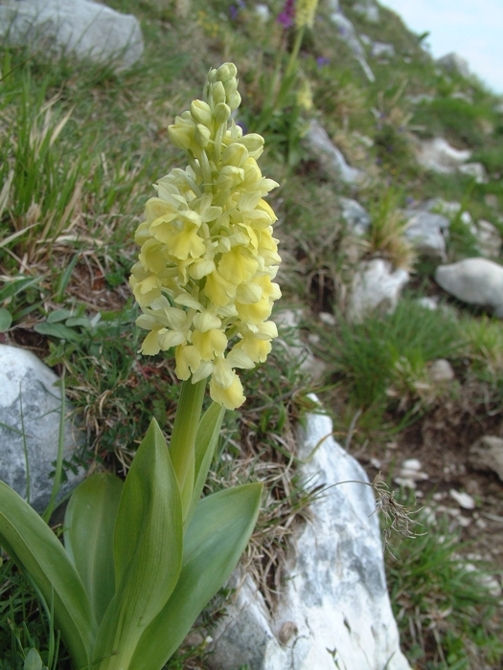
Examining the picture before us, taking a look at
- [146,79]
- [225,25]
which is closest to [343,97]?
[225,25]

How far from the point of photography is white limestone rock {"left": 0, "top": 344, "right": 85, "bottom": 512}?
73.5 inches

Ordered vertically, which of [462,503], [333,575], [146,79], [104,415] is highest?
[146,79]

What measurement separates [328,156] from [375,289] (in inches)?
63.0

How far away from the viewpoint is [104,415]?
2.11 metres

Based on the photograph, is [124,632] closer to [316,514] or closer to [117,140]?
[316,514]

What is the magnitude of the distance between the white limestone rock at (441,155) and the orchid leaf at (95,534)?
8.35m

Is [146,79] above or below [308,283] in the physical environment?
above

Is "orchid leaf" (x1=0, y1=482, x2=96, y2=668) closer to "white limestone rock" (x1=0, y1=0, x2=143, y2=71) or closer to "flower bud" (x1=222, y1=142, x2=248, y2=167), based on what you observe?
"flower bud" (x1=222, y1=142, x2=248, y2=167)

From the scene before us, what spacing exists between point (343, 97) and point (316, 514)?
18.8 feet

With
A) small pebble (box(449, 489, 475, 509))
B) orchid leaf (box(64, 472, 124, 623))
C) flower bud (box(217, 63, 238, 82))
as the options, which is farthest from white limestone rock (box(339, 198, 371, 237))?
flower bud (box(217, 63, 238, 82))

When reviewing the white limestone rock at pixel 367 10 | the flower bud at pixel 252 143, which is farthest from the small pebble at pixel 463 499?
the white limestone rock at pixel 367 10

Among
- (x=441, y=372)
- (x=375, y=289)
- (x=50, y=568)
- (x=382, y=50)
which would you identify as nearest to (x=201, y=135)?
(x=50, y=568)

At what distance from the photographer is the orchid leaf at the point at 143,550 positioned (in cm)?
137

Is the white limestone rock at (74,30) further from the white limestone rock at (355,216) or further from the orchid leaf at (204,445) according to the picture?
the orchid leaf at (204,445)
